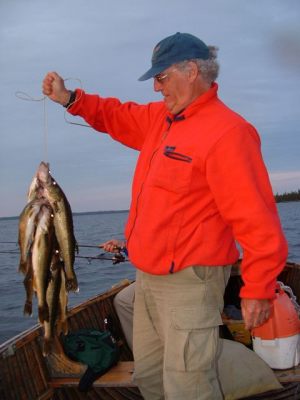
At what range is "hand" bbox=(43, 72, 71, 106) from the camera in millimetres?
3984

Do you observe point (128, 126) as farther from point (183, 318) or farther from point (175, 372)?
point (175, 372)

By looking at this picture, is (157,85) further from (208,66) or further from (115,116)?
(115,116)

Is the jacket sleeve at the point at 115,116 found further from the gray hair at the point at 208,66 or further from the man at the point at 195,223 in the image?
the gray hair at the point at 208,66

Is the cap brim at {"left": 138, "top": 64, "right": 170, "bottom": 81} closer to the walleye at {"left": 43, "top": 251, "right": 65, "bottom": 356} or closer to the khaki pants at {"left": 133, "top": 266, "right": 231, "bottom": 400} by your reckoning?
the khaki pants at {"left": 133, "top": 266, "right": 231, "bottom": 400}

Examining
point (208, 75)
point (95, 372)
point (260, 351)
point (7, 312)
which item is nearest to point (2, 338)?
point (7, 312)

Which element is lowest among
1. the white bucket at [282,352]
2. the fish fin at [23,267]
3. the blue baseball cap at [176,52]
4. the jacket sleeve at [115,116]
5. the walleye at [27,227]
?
the white bucket at [282,352]

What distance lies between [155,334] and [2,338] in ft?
28.6

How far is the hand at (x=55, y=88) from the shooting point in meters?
3.98

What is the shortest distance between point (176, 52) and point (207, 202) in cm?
111

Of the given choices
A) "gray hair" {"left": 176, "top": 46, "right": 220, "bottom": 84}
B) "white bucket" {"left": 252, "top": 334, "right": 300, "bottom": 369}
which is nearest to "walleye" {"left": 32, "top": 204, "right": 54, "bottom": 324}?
"gray hair" {"left": 176, "top": 46, "right": 220, "bottom": 84}

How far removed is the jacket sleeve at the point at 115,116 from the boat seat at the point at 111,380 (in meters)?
2.33

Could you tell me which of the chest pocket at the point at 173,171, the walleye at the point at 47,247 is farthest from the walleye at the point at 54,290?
the chest pocket at the point at 173,171

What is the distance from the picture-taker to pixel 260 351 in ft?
Result: 16.4

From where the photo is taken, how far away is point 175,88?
11.4ft
